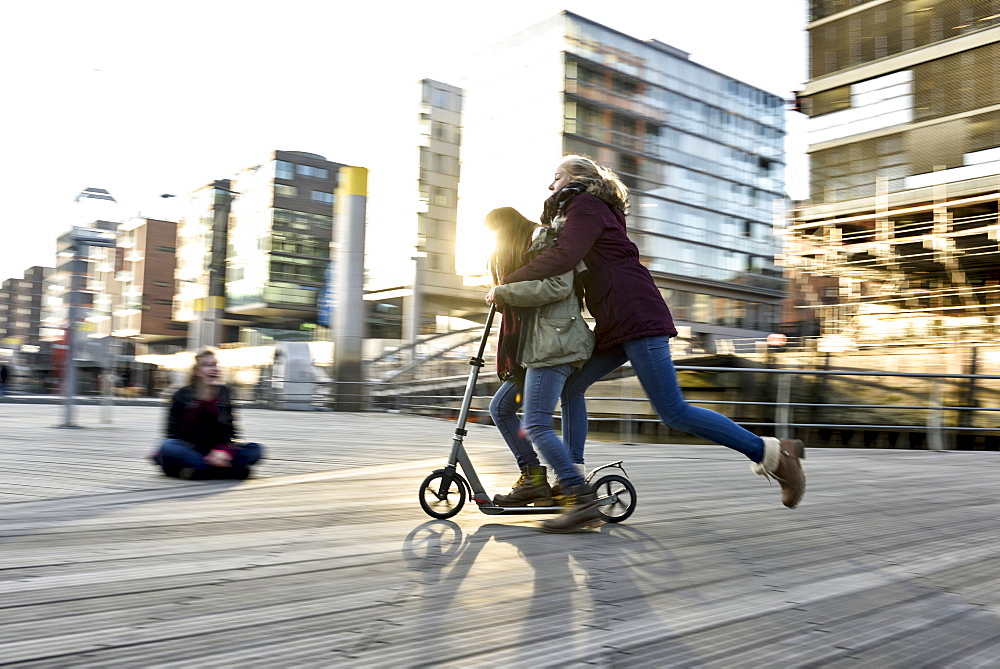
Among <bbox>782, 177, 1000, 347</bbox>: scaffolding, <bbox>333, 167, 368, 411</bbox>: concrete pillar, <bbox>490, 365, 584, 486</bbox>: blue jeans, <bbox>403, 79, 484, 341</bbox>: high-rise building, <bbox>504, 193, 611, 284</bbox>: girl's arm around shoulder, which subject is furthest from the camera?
<bbox>403, 79, 484, 341</bbox>: high-rise building

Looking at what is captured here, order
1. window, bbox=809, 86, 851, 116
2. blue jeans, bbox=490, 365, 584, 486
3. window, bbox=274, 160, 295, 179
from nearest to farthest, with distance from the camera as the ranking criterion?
1. blue jeans, bbox=490, 365, 584, 486
2. window, bbox=809, 86, 851, 116
3. window, bbox=274, 160, 295, 179

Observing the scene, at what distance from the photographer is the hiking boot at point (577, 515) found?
12.1ft

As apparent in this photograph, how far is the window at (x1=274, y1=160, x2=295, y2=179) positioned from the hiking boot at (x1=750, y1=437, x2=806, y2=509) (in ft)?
204

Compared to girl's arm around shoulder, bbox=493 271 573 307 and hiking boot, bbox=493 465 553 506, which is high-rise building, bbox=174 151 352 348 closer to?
hiking boot, bbox=493 465 553 506

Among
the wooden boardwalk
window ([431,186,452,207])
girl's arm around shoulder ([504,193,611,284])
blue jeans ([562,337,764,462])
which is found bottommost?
the wooden boardwalk

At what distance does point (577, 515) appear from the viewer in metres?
3.70

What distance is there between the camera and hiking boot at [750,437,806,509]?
375cm

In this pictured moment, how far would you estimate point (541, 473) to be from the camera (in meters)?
3.99

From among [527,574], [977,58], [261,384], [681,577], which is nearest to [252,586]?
[527,574]

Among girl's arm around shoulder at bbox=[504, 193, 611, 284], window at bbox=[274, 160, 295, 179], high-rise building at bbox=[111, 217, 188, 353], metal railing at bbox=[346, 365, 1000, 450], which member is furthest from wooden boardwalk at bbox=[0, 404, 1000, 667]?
high-rise building at bbox=[111, 217, 188, 353]

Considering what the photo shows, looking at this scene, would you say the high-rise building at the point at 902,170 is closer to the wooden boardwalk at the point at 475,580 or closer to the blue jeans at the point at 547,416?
the wooden boardwalk at the point at 475,580

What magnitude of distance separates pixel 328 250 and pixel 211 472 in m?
61.5

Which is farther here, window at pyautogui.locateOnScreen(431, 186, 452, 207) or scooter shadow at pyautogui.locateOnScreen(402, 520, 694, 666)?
window at pyautogui.locateOnScreen(431, 186, 452, 207)

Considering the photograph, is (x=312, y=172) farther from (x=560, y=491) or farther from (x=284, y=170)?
(x=560, y=491)
